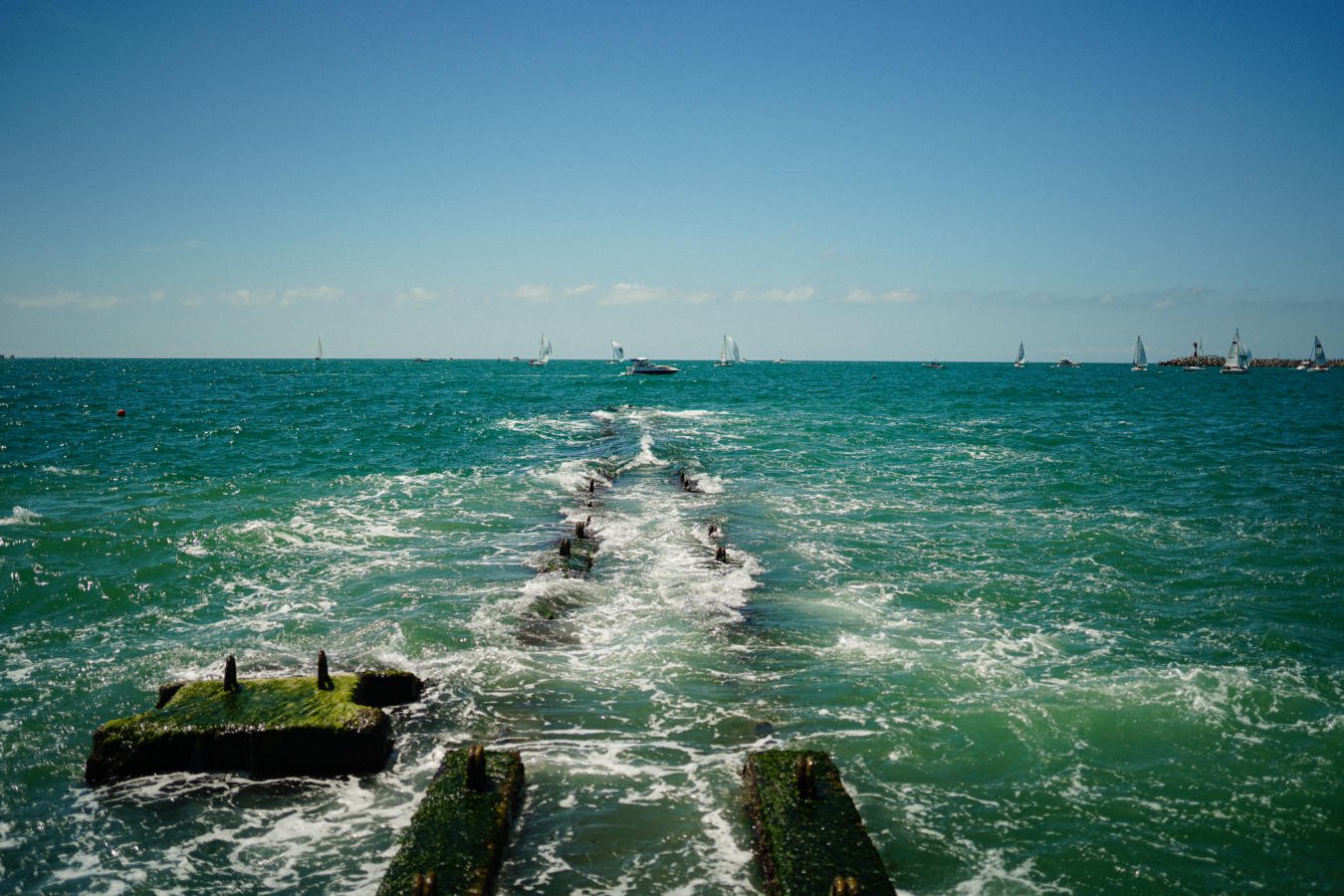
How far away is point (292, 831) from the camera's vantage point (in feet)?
26.2

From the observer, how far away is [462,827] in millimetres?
7305

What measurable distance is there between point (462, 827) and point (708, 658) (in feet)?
19.2

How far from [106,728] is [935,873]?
10.3 metres

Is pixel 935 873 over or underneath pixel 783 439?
underneath

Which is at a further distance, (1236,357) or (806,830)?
(1236,357)

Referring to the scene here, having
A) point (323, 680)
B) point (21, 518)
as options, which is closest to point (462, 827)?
point (323, 680)

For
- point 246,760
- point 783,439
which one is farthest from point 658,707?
point 783,439

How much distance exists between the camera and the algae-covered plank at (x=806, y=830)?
6.71 m

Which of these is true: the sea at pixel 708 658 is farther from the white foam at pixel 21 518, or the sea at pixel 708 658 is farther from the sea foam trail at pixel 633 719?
the white foam at pixel 21 518

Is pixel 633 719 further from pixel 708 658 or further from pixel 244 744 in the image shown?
pixel 244 744

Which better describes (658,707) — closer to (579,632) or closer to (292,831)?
(579,632)

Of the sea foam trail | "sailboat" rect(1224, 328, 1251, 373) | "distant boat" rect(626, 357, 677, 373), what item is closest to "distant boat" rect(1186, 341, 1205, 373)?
"sailboat" rect(1224, 328, 1251, 373)

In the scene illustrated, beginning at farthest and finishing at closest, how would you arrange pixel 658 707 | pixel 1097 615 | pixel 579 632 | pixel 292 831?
pixel 1097 615, pixel 579 632, pixel 658 707, pixel 292 831

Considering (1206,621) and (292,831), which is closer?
(292,831)
